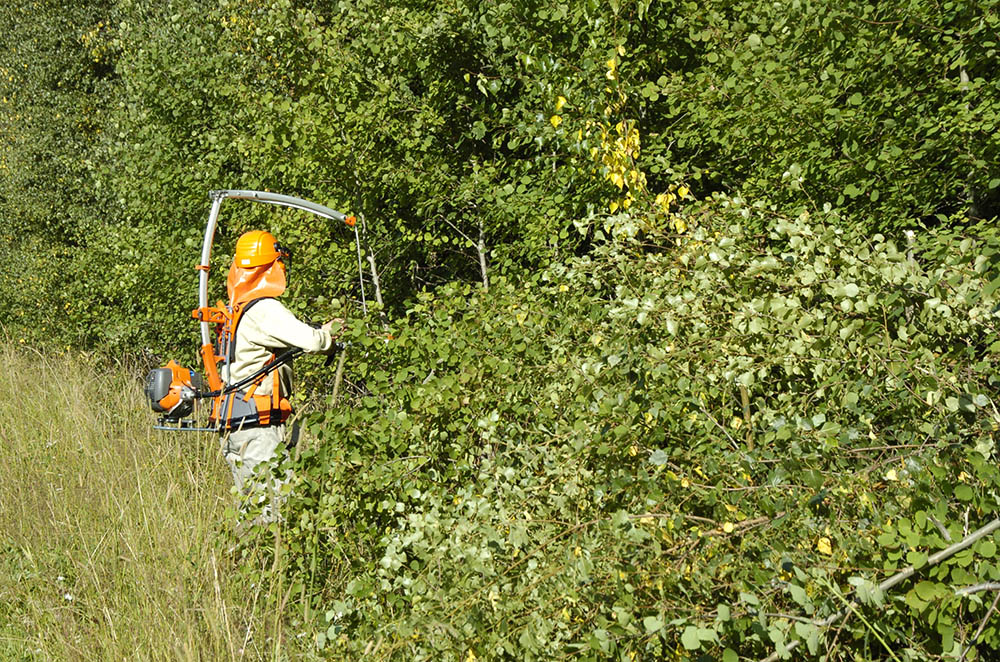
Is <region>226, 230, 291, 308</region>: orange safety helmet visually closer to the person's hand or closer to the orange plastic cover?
the orange plastic cover

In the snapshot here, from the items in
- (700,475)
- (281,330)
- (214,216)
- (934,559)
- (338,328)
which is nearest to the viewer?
(934,559)

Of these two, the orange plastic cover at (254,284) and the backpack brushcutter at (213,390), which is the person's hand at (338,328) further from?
the orange plastic cover at (254,284)

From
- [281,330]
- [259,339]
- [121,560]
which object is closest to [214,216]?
[259,339]

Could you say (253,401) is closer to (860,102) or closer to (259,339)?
(259,339)

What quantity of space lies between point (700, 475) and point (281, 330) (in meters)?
3.22

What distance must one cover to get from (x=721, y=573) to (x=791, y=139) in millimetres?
4154

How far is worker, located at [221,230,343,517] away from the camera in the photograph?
18.9 feet

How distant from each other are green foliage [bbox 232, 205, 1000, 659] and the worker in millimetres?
1636

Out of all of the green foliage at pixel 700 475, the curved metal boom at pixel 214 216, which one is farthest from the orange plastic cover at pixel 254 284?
the green foliage at pixel 700 475

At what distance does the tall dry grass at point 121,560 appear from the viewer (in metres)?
3.68

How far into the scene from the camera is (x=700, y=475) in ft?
10.6

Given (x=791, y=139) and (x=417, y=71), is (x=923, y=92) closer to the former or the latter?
(x=791, y=139)

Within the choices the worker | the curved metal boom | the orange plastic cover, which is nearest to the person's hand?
the worker

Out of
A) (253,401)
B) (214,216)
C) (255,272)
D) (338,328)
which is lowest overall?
(253,401)
